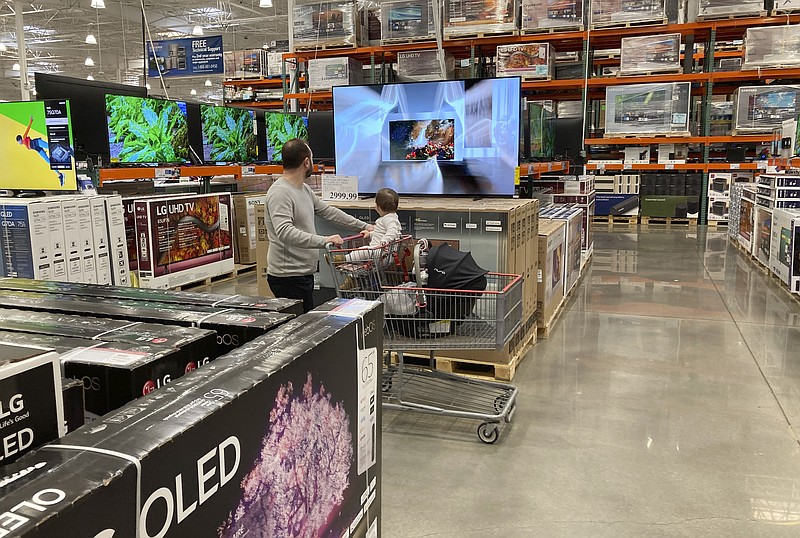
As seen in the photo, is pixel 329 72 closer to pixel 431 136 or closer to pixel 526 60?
pixel 526 60

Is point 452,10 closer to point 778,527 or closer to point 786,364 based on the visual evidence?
point 786,364

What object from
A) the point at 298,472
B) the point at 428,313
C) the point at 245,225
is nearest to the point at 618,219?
the point at 245,225

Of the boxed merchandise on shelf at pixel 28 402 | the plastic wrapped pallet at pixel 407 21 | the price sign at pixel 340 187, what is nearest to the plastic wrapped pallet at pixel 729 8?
the plastic wrapped pallet at pixel 407 21

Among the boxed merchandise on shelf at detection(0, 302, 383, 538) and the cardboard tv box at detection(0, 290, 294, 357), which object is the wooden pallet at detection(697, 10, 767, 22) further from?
the cardboard tv box at detection(0, 290, 294, 357)

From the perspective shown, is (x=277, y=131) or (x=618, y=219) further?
(x=618, y=219)

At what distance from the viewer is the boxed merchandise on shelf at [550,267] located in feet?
18.0

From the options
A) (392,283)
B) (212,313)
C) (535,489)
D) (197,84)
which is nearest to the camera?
(212,313)

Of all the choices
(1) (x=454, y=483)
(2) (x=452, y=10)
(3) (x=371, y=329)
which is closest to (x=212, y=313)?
(3) (x=371, y=329)

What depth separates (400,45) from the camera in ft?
41.0

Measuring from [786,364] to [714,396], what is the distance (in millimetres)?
1103

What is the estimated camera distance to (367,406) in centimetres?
166

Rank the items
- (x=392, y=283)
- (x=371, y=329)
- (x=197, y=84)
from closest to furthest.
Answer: (x=371, y=329) < (x=392, y=283) < (x=197, y=84)

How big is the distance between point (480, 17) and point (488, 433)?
10.1 meters

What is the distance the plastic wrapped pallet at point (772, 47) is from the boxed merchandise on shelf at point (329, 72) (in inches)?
302
